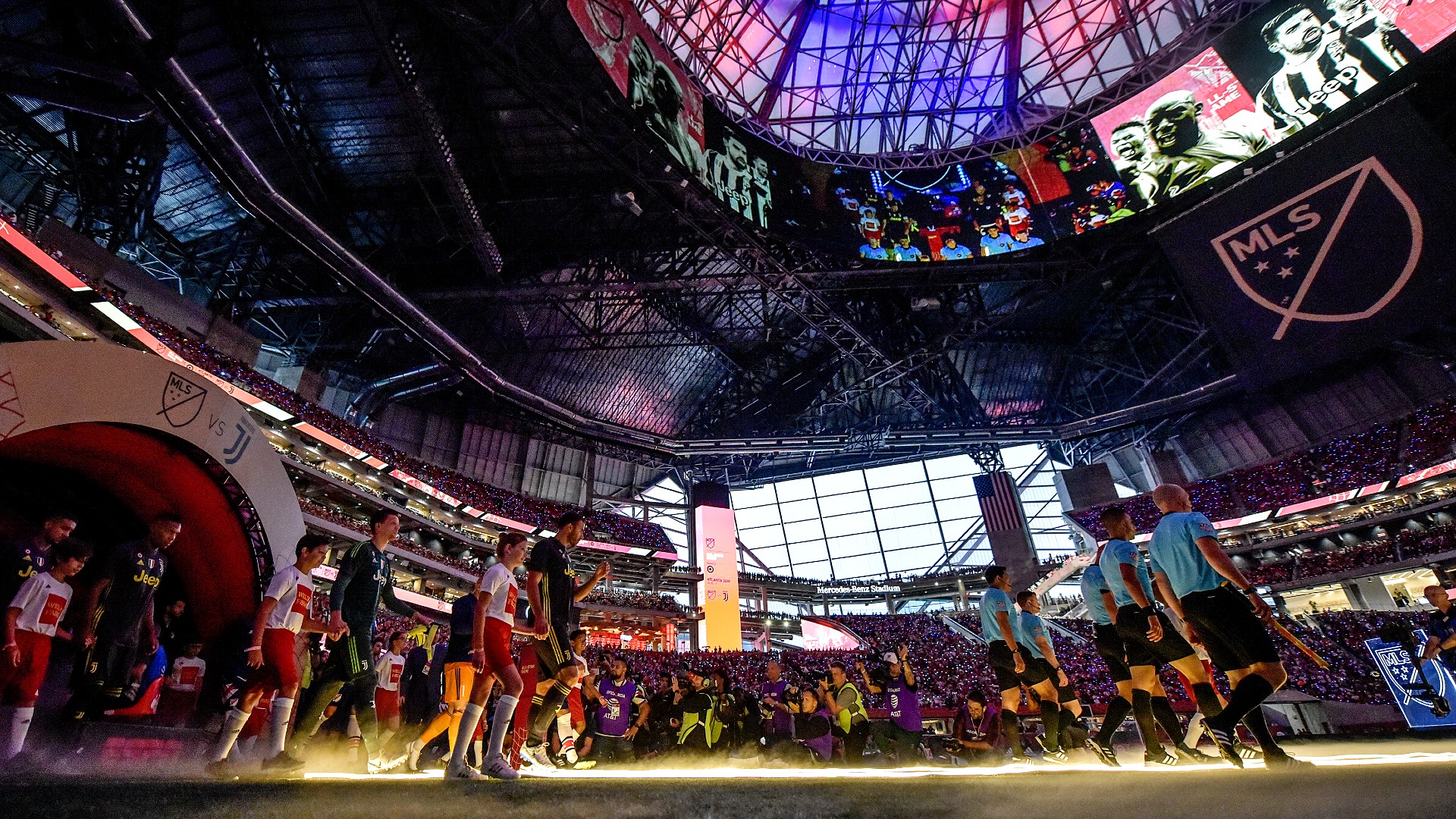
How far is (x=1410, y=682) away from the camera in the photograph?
1166 cm

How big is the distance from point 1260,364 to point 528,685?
65.9ft

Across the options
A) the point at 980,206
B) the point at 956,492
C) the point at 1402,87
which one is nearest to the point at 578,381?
the point at 980,206

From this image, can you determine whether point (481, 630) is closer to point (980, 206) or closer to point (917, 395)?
point (980, 206)

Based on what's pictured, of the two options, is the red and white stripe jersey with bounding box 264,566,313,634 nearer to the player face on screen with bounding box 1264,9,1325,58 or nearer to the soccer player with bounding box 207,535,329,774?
the soccer player with bounding box 207,535,329,774

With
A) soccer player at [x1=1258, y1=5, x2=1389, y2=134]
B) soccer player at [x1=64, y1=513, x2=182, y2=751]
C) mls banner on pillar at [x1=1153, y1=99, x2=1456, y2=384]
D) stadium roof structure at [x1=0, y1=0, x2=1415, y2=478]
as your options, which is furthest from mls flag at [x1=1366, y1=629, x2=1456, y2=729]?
soccer player at [x1=64, y1=513, x2=182, y2=751]

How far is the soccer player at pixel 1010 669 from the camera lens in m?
6.32

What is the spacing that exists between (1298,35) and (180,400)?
88.0 feet

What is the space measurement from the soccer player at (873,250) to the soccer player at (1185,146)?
8.47 m

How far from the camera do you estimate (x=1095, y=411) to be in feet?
112

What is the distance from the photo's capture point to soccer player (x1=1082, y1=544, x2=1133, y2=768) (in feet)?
17.0

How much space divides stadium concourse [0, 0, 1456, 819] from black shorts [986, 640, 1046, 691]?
0.06 metres

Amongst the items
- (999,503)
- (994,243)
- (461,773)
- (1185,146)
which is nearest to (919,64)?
(994,243)

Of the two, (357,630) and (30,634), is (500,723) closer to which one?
(357,630)

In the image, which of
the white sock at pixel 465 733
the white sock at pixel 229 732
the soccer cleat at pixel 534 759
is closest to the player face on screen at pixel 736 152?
the soccer cleat at pixel 534 759
